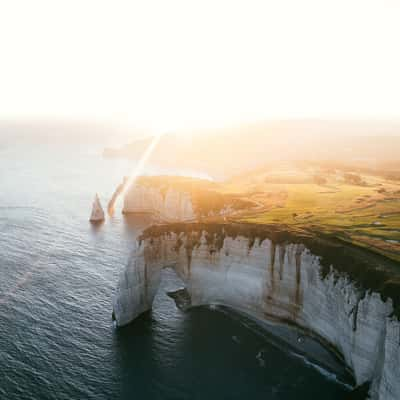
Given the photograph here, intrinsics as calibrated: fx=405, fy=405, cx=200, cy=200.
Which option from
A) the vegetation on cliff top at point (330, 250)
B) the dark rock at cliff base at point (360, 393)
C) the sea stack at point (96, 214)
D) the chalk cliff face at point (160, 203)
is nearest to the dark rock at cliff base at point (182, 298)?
the vegetation on cliff top at point (330, 250)

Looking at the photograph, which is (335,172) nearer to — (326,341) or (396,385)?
(326,341)

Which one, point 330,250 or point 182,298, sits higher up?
point 330,250

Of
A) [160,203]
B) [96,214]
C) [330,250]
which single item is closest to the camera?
[330,250]

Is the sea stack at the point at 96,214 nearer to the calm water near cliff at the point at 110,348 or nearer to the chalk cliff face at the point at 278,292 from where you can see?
the calm water near cliff at the point at 110,348

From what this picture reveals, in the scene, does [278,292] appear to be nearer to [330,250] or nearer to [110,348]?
[330,250]

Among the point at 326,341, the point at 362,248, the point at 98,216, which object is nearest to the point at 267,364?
the point at 326,341

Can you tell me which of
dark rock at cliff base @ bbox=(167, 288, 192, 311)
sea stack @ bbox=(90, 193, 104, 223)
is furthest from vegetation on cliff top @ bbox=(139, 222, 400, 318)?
sea stack @ bbox=(90, 193, 104, 223)

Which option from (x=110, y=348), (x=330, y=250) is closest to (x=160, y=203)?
(x=110, y=348)
